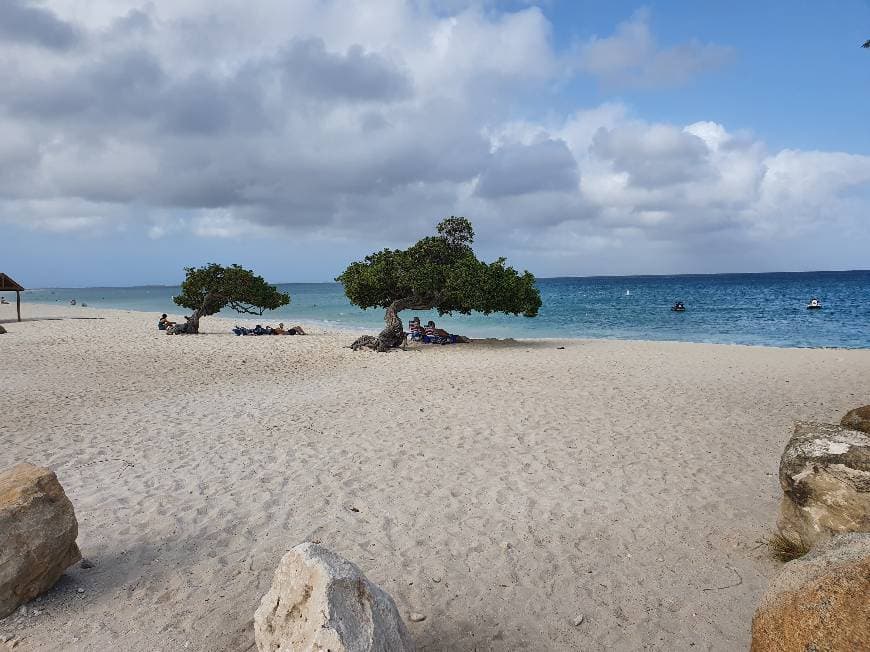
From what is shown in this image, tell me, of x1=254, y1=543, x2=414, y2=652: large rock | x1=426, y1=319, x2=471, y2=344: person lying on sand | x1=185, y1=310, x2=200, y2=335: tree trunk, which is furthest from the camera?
x1=185, y1=310, x2=200, y2=335: tree trunk

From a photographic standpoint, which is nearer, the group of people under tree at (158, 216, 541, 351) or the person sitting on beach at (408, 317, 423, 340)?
the group of people under tree at (158, 216, 541, 351)

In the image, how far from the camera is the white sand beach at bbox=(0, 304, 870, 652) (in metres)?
4.53

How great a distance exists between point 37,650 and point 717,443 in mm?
9679

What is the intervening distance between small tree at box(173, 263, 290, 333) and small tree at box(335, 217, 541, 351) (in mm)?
7381

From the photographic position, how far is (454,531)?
6.00 metres

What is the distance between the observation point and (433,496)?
273 inches

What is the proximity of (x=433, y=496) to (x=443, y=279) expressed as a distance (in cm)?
1634

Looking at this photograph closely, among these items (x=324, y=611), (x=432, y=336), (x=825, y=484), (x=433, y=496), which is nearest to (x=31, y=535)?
(x=324, y=611)

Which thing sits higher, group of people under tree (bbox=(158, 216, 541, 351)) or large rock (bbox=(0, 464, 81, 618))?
group of people under tree (bbox=(158, 216, 541, 351))

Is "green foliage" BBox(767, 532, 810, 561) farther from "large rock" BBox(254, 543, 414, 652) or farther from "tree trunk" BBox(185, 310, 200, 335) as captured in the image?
"tree trunk" BBox(185, 310, 200, 335)

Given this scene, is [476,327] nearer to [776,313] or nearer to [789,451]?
[776,313]

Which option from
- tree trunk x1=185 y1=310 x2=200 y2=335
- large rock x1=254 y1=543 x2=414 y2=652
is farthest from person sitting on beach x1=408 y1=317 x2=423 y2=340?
large rock x1=254 y1=543 x2=414 y2=652

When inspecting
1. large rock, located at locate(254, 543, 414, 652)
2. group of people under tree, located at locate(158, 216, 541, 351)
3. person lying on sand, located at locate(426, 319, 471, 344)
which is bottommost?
large rock, located at locate(254, 543, 414, 652)

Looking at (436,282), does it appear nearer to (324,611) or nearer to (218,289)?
(218,289)
